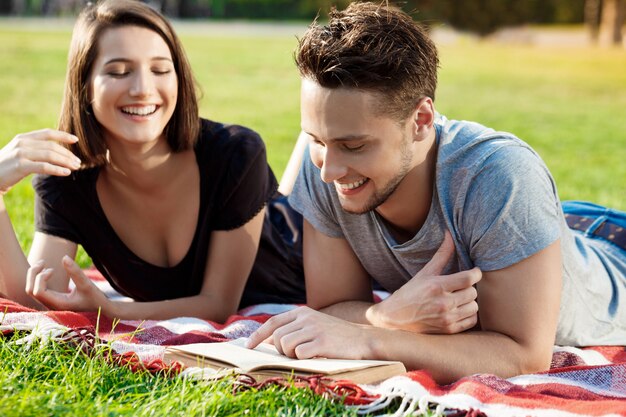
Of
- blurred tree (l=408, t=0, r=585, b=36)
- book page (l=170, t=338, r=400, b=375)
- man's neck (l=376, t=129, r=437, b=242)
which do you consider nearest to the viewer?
book page (l=170, t=338, r=400, b=375)

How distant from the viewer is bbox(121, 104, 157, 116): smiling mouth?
4.16m

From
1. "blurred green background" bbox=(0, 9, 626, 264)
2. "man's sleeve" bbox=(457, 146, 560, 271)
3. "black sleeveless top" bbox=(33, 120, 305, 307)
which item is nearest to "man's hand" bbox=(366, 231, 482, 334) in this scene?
"man's sleeve" bbox=(457, 146, 560, 271)

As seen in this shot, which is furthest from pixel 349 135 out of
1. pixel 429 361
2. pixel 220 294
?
pixel 220 294

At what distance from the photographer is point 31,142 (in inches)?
154

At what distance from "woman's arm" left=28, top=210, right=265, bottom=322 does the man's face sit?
115 centimetres

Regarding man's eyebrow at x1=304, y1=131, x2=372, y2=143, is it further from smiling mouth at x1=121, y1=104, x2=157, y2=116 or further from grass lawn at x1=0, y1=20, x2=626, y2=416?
smiling mouth at x1=121, y1=104, x2=157, y2=116

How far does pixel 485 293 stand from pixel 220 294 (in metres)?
1.43

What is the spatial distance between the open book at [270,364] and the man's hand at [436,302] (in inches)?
8.4

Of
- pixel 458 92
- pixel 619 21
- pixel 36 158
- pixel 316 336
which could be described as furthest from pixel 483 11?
pixel 316 336

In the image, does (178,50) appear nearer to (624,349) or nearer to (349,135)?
(349,135)

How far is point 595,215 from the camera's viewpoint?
14.4ft

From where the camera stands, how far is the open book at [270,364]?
9.75 ft

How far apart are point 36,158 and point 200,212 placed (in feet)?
2.70

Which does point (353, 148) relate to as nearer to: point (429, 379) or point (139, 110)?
point (429, 379)
